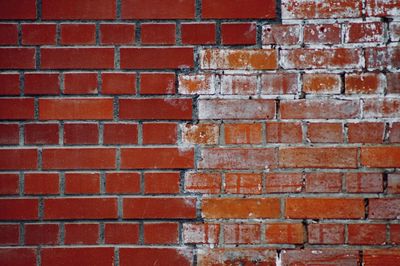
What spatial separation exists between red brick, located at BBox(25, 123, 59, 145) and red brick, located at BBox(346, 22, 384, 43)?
112cm

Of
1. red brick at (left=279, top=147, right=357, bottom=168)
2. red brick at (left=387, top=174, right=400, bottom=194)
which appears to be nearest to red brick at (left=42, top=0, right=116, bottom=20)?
red brick at (left=279, top=147, right=357, bottom=168)

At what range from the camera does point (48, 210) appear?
1.41 m

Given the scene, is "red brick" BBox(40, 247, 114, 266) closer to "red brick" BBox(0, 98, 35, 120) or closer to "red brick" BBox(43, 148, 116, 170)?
"red brick" BBox(43, 148, 116, 170)

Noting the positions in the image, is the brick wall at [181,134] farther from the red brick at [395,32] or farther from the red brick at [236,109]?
the red brick at [395,32]

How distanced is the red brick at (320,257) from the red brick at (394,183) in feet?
0.84

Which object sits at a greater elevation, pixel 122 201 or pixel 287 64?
pixel 287 64

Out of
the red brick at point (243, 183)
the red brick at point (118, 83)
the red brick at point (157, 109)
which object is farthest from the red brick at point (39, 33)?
the red brick at point (243, 183)

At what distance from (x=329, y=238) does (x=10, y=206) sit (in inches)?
45.8

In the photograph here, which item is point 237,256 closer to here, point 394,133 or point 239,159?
point 239,159

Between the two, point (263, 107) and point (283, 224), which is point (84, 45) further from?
point (283, 224)

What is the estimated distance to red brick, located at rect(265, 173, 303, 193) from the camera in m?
1.40

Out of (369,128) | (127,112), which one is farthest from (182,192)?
(369,128)

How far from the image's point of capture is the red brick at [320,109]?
4.58ft

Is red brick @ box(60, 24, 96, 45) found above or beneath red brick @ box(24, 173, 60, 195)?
above
